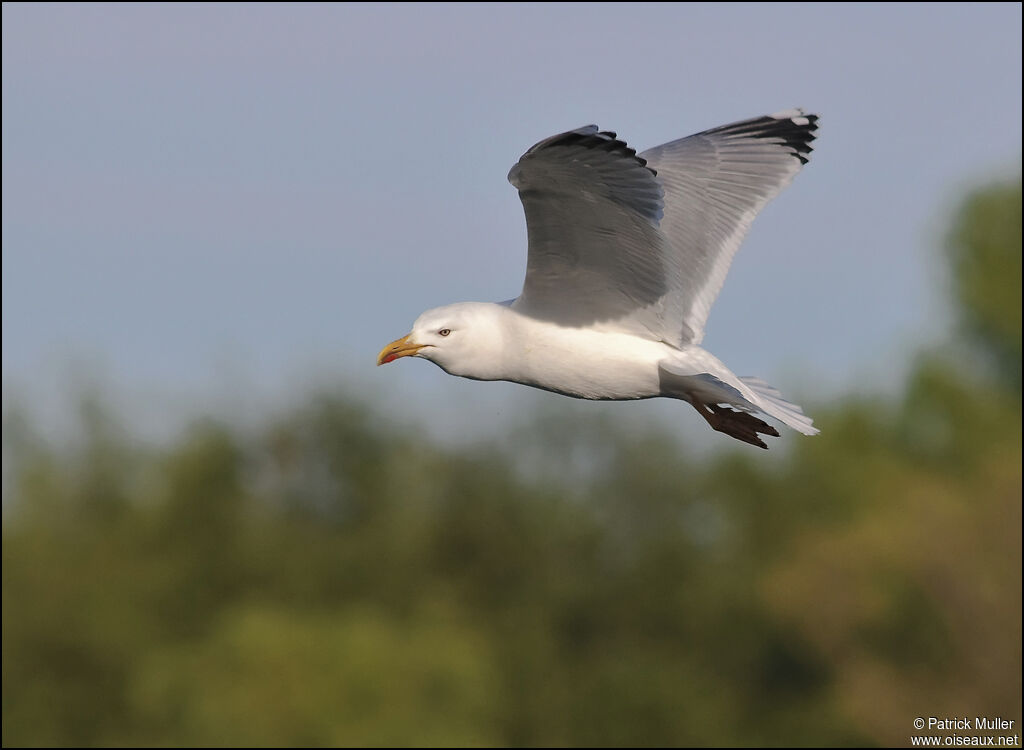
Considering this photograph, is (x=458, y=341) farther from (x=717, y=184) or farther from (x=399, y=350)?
(x=717, y=184)

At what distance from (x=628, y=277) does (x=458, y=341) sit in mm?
735

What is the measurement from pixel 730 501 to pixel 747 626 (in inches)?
A: 95.5

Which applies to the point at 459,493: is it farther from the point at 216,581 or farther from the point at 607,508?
the point at 216,581

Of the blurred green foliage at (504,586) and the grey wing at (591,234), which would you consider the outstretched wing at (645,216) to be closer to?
the grey wing at (591,234)

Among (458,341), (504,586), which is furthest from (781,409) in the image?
(504,586)

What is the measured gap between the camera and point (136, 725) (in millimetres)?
25969

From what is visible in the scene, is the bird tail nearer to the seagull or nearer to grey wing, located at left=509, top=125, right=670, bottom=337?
the seagull

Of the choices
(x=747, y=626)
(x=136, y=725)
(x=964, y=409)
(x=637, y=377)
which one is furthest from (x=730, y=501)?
(x=637, y=377)

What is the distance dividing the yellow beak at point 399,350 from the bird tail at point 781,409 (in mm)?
1381

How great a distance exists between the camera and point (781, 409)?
6867mm

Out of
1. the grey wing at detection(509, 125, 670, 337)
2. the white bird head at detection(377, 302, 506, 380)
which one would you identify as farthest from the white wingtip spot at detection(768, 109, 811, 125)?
the white bird head at detection(377, 302, 506, 380)

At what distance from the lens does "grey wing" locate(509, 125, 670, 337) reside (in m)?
6.13

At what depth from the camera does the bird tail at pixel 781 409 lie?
6.73 m

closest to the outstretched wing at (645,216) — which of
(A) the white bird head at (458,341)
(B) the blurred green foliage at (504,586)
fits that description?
(A) the white bird head at (458,341)
